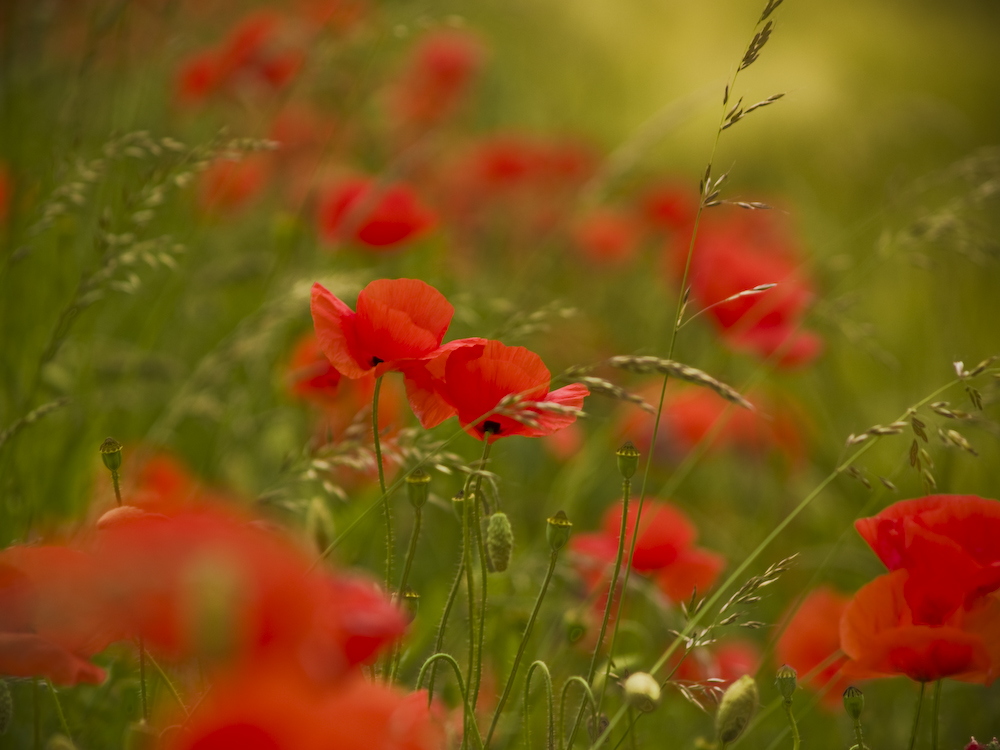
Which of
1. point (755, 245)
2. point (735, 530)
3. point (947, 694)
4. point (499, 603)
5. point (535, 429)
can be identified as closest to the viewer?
point (535, 429)

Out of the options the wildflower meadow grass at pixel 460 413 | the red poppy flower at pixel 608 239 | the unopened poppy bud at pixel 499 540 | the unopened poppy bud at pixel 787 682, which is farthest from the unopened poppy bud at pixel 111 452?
the red poppy flower at pixel 608 239

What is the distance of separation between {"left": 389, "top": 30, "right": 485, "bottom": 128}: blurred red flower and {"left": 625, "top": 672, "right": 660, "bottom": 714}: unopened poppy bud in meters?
2.55

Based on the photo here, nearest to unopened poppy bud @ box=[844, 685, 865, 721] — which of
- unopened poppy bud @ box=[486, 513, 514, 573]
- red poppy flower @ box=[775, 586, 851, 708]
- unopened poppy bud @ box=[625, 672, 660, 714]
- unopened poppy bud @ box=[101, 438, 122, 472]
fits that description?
unopened poppy bud @ box=[625, 672, 660, 714]

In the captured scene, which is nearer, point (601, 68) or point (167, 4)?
point (167, 4)

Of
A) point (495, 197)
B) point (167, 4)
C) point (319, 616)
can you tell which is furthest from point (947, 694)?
point (495, 197)

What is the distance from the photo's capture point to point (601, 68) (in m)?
3.96

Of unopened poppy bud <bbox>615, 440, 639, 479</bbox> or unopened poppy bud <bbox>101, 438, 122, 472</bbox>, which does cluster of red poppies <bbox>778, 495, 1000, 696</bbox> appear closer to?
unopened poppy bud <bbox>615, 440, 639, 479</bbox>

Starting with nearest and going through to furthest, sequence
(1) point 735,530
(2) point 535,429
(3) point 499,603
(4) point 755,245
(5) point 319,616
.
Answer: (5) point 319,616 → (2) point 535,429 → (3) point 499,603 → (1) point 735,530 → (4) point 755,245

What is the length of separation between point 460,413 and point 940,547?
0.37 metres

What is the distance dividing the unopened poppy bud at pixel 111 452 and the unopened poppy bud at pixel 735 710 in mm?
490

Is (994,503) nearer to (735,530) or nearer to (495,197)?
(735,530)

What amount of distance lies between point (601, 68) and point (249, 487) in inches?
125

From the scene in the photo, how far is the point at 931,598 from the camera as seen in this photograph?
0.63 meters

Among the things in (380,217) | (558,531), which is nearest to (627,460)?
(558,531)
